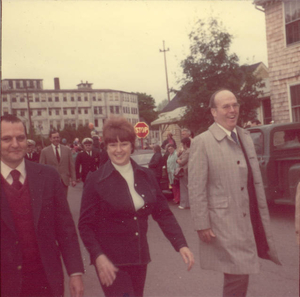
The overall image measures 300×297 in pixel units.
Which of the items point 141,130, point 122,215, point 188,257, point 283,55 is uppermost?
point 283,55

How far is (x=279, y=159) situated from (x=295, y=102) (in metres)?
9.85

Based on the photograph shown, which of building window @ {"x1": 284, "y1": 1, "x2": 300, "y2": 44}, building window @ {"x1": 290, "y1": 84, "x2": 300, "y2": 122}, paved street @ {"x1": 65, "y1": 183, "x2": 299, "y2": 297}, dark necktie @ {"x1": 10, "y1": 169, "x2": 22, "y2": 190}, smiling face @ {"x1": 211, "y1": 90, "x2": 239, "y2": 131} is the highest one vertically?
building window @ {"x1": 284, "y1": 1, "x2": 300, "y2": 44}

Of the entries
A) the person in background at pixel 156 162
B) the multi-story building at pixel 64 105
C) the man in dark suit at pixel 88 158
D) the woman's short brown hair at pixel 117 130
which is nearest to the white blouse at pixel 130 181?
the woman's short brown hair at pixel 117 130

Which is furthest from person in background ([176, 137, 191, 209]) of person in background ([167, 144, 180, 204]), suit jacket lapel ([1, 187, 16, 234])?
suit jacket lapel ([1, 187, 16, 234])

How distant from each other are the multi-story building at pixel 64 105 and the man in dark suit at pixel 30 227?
109 metres

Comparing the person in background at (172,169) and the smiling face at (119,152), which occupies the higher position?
the smiling face at (119,152)

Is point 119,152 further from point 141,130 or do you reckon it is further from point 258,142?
point 141,130

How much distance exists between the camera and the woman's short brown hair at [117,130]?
3.16 m

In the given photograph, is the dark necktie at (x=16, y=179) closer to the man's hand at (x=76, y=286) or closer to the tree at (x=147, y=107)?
the man's hand at (x=76, y=286)

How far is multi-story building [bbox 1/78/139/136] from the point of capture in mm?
114438

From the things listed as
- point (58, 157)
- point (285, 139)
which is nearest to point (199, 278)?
point (285, 139)

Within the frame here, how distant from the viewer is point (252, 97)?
17.6m

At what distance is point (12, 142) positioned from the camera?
2279 millimetres

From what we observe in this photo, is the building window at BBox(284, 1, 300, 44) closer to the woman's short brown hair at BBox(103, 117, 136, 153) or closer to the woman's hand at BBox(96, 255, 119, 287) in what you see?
the woman's short brown hair at BBox(103, 117, 136, 153)
